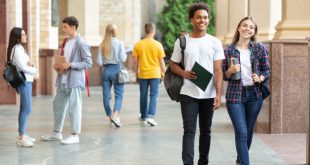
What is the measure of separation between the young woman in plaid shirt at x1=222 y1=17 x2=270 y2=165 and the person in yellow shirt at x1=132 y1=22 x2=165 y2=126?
548cm

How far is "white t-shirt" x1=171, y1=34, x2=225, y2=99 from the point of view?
332 inches

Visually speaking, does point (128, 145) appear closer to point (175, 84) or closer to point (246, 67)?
point (175, 84)

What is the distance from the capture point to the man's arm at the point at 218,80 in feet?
27.7

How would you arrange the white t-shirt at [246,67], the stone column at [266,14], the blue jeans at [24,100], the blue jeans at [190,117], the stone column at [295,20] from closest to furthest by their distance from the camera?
the blue jeans at [190,117], the white t-shirt at [246,67], the blue jeans at [24,100], the stone column at [295,20], the stone column at [266,14]

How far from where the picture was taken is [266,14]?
67.2 ft

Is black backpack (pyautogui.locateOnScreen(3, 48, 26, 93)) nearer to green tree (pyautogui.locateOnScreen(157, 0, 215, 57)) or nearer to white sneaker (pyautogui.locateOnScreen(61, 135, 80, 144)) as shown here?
white sneaker (pyautogui.locateOnScreen(61, 135, 80, 144))

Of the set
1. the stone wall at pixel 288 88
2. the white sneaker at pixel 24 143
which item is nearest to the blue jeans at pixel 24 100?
the white sneaker at pixel 24 143

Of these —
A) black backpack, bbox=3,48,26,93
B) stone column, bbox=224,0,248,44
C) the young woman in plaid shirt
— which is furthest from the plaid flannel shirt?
stone column, bbox=224,0,248,44

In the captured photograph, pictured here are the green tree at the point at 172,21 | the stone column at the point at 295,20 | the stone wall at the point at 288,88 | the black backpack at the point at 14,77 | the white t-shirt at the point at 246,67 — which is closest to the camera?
the white t-shirt at the point at 246,67

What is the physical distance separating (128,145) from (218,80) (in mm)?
3013

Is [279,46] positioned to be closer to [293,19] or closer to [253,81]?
[293,19]

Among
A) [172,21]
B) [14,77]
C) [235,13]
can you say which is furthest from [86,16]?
[172,21]

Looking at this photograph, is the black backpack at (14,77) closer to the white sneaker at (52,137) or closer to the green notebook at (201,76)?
the white sneaker at (52,137)

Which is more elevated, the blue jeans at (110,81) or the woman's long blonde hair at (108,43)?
the woman's long blonde hair at (108,43)
